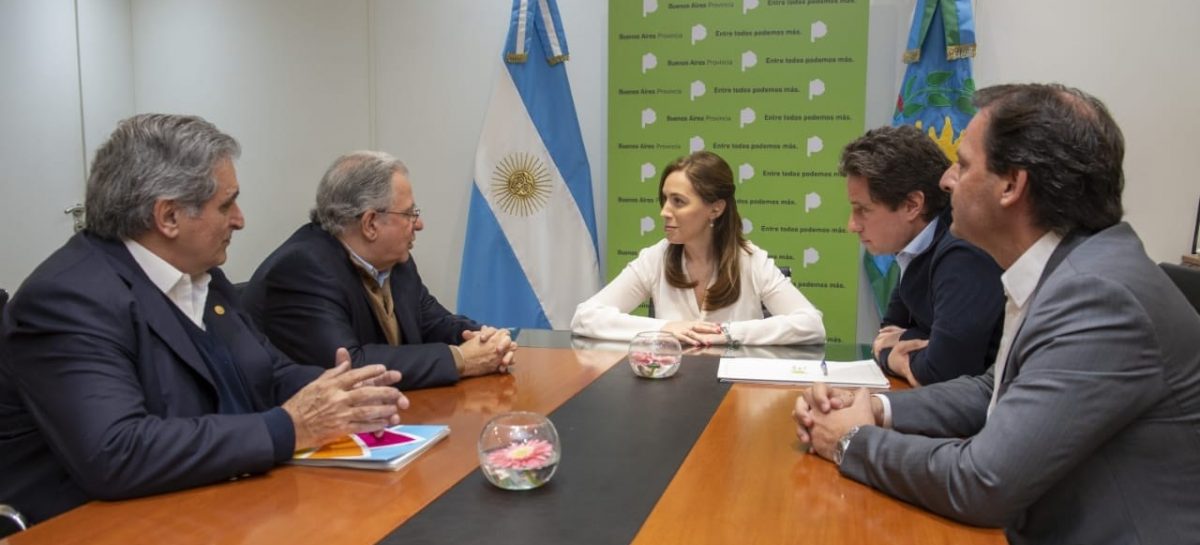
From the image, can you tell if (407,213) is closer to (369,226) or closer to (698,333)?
(369,226)

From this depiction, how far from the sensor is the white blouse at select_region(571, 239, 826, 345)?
3000 millimetres

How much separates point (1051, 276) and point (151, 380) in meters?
1.67

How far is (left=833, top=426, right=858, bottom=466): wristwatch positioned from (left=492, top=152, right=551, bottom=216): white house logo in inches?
128

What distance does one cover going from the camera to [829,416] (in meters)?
1.71

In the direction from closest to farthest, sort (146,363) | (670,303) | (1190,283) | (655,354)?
1. (146,363)
2. (655,354)
3. (1190,283)
4. (670,303)

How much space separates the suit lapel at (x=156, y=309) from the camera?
5.66 feet

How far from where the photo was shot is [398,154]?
16.9 feet

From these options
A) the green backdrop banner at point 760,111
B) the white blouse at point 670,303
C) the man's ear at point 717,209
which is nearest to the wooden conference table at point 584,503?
the white blouse at point 670,303

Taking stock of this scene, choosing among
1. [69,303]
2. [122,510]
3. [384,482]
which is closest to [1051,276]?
[384,482]

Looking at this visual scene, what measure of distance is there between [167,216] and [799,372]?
5.31 feet

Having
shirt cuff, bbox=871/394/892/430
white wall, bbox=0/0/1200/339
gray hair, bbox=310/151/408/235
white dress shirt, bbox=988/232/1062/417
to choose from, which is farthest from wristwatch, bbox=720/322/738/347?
white wall, bbox=0/0/1200/339

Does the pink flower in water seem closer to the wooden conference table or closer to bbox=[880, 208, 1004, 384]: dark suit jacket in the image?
the wooden conference table

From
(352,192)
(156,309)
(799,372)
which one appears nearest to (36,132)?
(352,192)

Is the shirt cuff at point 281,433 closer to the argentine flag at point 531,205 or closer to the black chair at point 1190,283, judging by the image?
the black chair at point 1190,283
